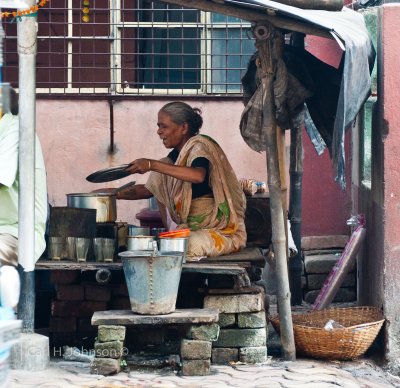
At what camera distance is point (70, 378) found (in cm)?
648

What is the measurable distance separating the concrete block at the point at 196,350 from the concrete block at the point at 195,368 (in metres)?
0.03

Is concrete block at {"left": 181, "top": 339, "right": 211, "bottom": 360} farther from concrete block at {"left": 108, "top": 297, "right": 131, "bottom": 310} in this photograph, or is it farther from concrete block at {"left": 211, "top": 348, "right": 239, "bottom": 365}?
concrete block at {"left": 108, "top": 297, "right": 131, "bottom": 310}

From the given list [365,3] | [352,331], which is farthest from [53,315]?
[365,3]

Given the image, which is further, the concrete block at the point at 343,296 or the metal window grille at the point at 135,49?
the metal window grille at the point at 135,49

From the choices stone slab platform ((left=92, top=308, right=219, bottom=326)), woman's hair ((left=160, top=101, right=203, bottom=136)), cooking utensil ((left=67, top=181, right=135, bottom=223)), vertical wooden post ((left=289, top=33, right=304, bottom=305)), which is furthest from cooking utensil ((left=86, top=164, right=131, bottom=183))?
vertical wooden post ((left=289, top=33, right=304, bottom=305))

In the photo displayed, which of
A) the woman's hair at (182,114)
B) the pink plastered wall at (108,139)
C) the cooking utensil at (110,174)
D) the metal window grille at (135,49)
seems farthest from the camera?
the metal window grille at (135,49)

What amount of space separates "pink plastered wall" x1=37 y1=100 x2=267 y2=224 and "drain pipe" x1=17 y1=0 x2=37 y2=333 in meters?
3.33

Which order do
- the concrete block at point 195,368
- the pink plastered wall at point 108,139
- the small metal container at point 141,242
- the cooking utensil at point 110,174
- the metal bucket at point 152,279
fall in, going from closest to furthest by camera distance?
the metal bucket at point 152,279, the concrete block at point 195,368, the small metal container at point 141,242, the cooking utensil at point 110,174, the pink plastered wall at point 108,139

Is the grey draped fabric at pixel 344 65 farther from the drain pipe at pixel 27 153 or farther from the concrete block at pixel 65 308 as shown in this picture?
Result: the concrete block at pixel 65 308

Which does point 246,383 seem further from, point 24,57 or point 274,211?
point 24,57

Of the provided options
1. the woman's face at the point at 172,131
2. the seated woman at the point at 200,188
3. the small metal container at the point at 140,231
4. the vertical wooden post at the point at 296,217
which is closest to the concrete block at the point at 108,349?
the seated woman at the point at 200,188

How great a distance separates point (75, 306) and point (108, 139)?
9.81 feet

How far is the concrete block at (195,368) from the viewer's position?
6.63m

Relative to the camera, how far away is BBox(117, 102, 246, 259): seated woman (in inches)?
287
